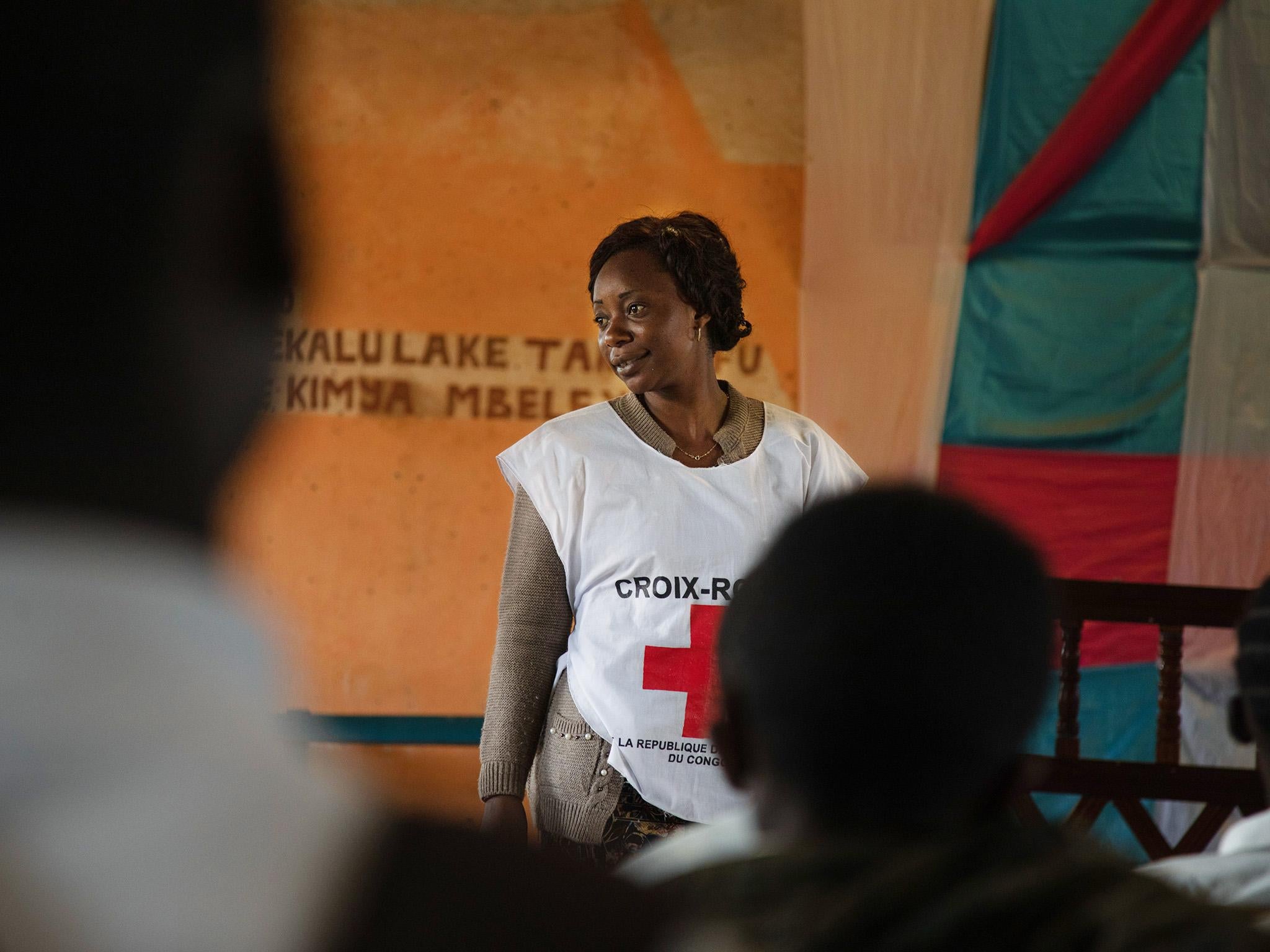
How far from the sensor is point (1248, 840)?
0.90 m

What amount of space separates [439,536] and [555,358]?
68 cm

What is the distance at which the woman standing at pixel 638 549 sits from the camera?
1.77 meters

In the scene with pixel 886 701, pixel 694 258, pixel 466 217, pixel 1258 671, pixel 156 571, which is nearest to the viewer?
pixel 156 571

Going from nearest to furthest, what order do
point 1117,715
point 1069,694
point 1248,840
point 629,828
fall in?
point 1248,840, point 629,828, point 1069,694, point 1117,715

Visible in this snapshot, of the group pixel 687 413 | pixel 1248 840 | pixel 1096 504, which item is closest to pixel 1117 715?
pixel 1096 504

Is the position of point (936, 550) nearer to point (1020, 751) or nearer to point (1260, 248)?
point (1020, 751)

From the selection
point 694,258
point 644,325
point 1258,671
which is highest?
point 694,258

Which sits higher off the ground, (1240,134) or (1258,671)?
(1240,134)

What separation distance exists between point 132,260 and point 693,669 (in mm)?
1507

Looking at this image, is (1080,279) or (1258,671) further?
(1080,279)

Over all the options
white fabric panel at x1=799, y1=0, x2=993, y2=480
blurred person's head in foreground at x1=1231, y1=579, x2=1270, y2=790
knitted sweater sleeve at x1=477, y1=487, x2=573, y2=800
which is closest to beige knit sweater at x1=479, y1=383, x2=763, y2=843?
knitted sweater sleeve at x1=477, y1=487, x2=573, y2=800

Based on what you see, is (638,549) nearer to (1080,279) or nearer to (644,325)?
(644,325)

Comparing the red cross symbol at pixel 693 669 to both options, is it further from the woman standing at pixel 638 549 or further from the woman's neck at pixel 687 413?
the woman's neck at pixel 687 413

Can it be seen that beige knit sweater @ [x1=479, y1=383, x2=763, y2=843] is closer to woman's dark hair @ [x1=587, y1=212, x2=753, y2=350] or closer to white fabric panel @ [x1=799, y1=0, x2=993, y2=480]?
woman's dark hair @ [x1=587, y1=212, x2=753, y2=350]
